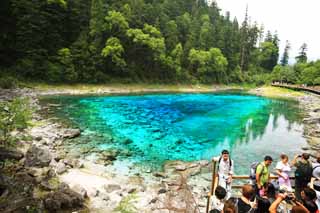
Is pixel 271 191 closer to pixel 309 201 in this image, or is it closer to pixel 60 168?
pixel 309 201

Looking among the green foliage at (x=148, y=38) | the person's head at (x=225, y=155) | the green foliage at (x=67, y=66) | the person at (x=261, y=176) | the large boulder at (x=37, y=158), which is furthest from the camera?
the green foliage at (x=148, y=38)

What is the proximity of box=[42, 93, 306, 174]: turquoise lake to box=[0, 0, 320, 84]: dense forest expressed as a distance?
47.1ft

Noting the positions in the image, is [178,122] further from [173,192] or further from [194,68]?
[194,68]

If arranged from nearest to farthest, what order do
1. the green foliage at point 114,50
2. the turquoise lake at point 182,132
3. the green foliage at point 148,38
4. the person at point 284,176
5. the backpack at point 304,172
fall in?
1. the backpack at point 304,172
2. the person at point 284,176
3. the turquoise lake at point 182,132
4. the green foliage at point 114,50
5. the green foliage at point 148,38

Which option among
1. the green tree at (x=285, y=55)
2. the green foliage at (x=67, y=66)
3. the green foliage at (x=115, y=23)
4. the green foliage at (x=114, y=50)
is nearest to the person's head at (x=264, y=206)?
the green foliage at (x=67, y=66)

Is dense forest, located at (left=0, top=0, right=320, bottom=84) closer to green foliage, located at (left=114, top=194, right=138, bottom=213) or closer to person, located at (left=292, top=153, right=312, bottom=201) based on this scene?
green foliage, located at (left=114, top=194, right=138, bottom=213)

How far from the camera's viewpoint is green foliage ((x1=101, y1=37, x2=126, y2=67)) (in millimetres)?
38656

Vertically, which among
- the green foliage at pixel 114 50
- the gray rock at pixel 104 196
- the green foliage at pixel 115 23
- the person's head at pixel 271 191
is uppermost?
the green foliage at pixel 115 23

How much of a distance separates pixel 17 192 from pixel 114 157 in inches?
215

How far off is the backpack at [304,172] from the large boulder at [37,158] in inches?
351

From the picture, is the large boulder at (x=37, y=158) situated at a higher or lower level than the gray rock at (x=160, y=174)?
higher

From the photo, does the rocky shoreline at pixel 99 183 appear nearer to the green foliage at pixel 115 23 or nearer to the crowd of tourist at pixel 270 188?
the crowd of tourist at pixel 270 188

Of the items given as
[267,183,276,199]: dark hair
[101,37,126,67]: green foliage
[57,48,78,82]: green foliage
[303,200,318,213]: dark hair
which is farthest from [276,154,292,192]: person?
[101,37,126,67]: green foliage

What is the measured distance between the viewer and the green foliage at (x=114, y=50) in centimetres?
3866
